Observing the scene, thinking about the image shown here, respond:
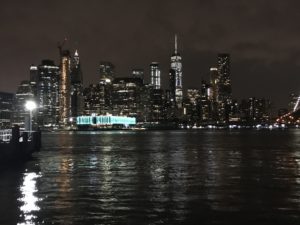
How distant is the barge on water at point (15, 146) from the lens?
145 feet

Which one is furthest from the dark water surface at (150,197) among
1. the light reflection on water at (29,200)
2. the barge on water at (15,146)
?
the barge on water at (15,146)

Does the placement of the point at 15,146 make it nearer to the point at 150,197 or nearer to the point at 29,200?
the point at 29,200

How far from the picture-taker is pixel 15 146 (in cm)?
4850

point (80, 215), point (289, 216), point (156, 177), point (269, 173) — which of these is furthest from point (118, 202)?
point (269, 173)

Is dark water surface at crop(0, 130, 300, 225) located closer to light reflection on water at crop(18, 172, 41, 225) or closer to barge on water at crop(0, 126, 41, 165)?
light reflection on water at crop(18, 172, 41, 225)

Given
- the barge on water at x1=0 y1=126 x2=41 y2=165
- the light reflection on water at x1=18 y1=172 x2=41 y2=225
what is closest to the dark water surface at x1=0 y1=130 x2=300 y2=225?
the light reflection on water at x1=18 y1=172 x2=41 y2=225

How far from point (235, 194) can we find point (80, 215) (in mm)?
8772

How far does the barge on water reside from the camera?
44.1 metres

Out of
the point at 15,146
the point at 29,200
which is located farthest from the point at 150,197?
the point at 15,146

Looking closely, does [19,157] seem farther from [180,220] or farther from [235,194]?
[180,220]

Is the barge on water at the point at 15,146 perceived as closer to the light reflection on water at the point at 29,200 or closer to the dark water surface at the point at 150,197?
the dark water surface at the point at 150,197

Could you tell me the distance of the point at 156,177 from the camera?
34.9 meters

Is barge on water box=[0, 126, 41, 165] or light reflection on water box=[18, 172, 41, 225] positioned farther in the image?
barge on water box=[0, 126, 41, 165]

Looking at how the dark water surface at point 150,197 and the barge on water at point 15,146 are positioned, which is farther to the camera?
the barge on water at point 15,146
